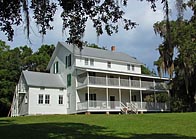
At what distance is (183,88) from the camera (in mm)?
37969

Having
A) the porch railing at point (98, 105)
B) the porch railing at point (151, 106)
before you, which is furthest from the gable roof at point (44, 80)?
the porch railing at point (151, 106)

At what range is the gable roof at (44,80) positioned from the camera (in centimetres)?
3762

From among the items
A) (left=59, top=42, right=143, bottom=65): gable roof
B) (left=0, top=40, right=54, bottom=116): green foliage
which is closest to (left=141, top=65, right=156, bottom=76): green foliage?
(left=59, top=42, right=143, bottom=65): gable roof

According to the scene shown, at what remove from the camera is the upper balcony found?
120ft

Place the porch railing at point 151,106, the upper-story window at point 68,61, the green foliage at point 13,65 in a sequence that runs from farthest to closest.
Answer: the green foliage at point 13,65 < the upper-story window at point 68,61 < the porch railing at point 151,106

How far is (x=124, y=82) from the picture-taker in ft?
128

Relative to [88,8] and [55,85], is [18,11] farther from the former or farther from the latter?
[55,85]

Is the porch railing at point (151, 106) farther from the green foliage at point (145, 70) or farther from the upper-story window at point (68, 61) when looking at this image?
the green foliage at point (145, 70)

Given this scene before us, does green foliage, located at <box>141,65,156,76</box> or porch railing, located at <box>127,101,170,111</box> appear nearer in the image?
porch railing, located at <box>127,101,170,111</box>

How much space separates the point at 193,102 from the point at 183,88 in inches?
74.8

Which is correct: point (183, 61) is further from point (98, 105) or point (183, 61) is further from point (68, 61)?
point (68, 61)

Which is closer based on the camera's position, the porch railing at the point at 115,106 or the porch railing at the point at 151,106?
the porch railing at the point at 115,106

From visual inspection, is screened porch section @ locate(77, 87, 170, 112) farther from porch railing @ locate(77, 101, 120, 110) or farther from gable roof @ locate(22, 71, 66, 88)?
gable roof @ locate(22, 71, 66, 88)

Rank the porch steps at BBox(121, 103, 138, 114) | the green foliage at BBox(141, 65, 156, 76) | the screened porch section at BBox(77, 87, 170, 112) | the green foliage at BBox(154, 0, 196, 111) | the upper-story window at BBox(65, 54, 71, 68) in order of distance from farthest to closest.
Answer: the green foliage at BBox(141, 65, 156, 76), the upper-story window at BBox(65, 54, 71, 68), the porch steps at BBox(121, 103, 138, 114), the screened porch section at BBox(77, 87, 170, 112), the green foliage at BBox(154, 0, 196, 111)
